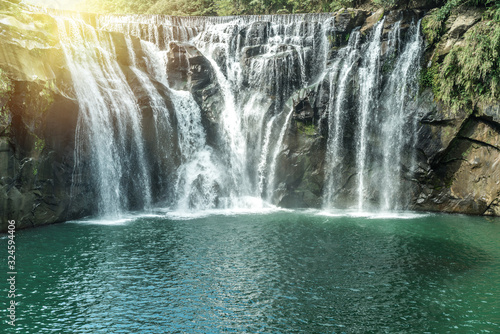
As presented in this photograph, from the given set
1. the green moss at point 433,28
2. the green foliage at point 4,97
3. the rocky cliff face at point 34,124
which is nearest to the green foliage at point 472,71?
the green moss at point 433,28

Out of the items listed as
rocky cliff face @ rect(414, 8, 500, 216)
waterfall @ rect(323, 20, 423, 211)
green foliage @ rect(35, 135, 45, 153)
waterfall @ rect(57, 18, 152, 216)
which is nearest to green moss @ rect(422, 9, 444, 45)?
rocky cliff face @ rect(414, 8, 500, 216)

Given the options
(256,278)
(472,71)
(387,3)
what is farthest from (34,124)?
(387,3)

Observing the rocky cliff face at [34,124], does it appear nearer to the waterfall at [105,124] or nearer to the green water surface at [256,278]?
the waterfall at [105,124]

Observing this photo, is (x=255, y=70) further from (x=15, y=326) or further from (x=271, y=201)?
(x=15, y=326)

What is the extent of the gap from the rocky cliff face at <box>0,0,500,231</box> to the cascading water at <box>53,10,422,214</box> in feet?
0.48

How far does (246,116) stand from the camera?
25734mm

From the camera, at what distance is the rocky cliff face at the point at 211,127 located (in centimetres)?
→ 1756

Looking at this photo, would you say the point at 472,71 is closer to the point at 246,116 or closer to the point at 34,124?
the point at 246,116

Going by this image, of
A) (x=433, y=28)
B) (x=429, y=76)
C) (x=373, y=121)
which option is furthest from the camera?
(x=373, y=121)

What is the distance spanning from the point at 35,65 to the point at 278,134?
13.7 metres

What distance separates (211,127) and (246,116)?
2428mm

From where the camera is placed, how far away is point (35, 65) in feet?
59.7

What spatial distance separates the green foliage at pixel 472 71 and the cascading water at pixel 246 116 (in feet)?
6.37

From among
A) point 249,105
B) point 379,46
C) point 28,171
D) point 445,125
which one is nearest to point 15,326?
point 28,171
